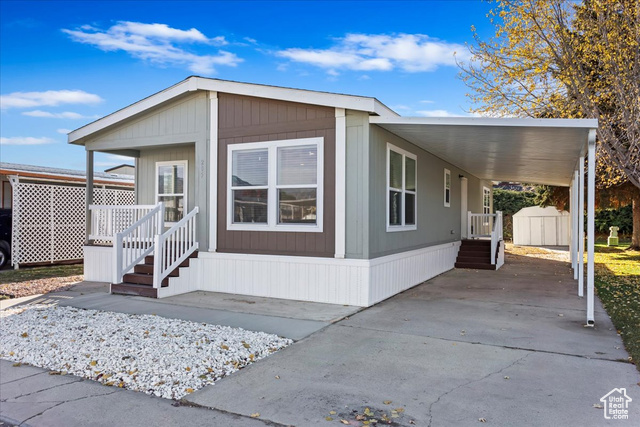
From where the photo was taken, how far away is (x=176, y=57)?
12.8 m

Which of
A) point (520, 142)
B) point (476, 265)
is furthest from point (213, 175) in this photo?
point (476, 265)

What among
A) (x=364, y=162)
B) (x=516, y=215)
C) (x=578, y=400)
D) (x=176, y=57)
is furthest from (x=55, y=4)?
(x=516, y=215)

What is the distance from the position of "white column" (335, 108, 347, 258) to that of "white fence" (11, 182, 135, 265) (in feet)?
29.2

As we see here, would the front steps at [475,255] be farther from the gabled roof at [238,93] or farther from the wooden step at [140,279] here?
the wooden step at [140,279]

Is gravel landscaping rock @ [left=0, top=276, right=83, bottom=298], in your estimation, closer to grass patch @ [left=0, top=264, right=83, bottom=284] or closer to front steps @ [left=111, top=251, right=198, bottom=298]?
grass patch @ [left=0, top=264, right=83, bottom=284]

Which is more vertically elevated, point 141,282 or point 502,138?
point 502,138

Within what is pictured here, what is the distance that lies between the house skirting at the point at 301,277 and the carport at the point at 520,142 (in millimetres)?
2201

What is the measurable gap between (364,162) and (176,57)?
8454 mm

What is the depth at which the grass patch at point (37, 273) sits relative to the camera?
32.1ft

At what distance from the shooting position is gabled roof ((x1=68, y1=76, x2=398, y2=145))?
6.73 metres

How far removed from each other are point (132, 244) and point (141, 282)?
118 centimetres

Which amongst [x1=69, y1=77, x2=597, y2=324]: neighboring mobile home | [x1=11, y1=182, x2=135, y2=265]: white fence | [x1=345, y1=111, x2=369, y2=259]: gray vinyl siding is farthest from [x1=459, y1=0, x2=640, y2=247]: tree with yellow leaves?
[x1=11, y1=182, x2=135, y2=265]: white fence

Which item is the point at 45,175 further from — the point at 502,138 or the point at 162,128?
the point at 502,138

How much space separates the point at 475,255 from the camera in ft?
41.6
